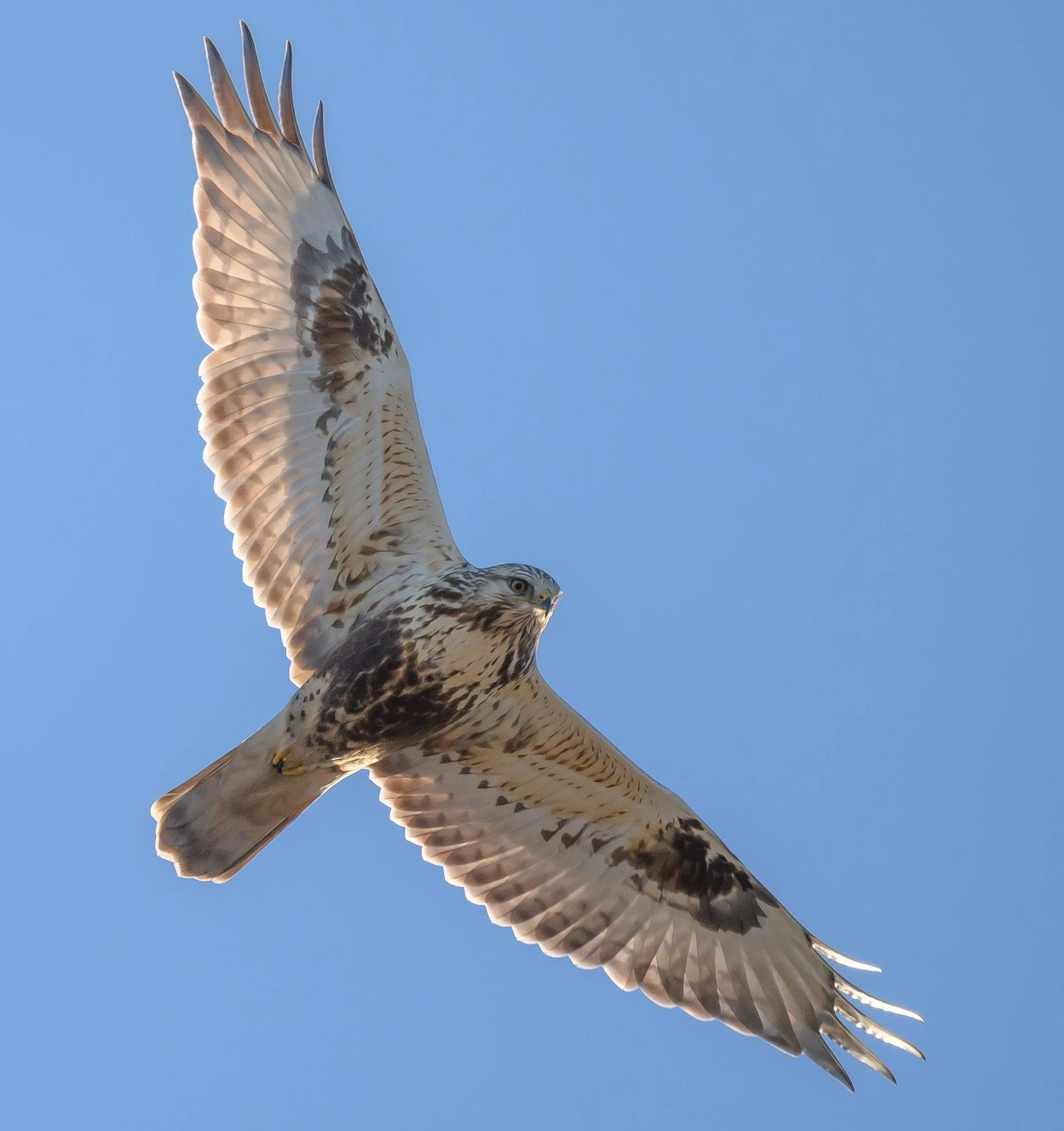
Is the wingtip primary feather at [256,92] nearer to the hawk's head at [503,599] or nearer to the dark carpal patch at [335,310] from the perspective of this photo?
the dark carpal patch at [335,310]

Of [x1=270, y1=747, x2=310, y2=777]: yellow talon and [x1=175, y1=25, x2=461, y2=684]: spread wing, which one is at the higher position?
[x1=175, y1=25, x2=461, y2=684]: spread wing

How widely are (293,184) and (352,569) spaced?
6.76 ft

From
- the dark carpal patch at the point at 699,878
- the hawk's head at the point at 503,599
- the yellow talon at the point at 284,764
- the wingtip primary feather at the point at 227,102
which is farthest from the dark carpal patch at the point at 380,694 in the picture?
the wingtip primary feather at the point at 227,102

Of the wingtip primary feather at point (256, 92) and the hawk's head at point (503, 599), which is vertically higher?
the wingtip primary feather at point (256, 92)

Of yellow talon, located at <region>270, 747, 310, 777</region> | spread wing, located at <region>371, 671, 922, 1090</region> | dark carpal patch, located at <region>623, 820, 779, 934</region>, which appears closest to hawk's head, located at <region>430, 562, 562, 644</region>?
spread wing, located at <region>371, 671, 922, 1090</region>

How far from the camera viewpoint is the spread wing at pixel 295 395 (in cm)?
738

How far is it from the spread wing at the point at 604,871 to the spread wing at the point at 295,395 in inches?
40.7

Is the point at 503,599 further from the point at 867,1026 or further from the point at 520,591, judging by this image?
the point at 867,1026

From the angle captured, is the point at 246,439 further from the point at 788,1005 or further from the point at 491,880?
the point at 788,1005

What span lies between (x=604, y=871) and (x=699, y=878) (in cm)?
53

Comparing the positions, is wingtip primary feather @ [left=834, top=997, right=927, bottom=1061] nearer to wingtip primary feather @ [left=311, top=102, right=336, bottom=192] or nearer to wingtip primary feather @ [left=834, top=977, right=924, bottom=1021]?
wingtip primary feather @ [left=834, top=977, right=924, bottom=1021]

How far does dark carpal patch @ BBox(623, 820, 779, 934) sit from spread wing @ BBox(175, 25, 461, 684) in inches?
79.7

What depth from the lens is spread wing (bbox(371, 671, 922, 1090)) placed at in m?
7.62

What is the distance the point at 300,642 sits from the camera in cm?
756
